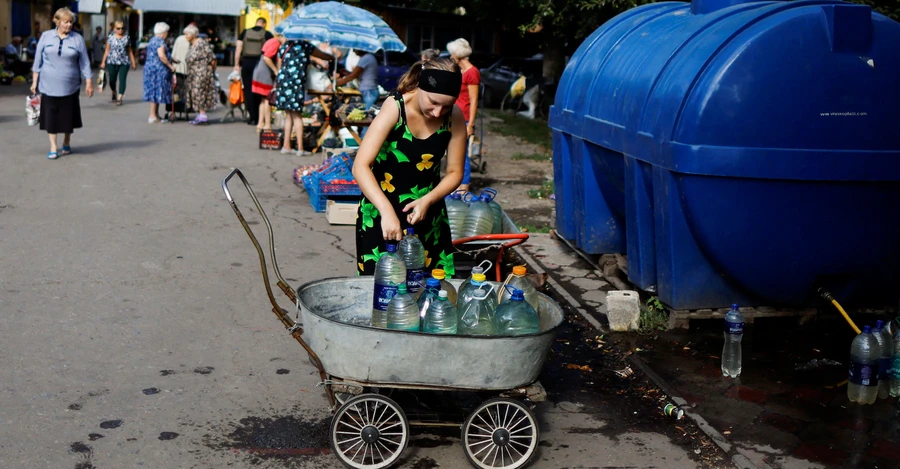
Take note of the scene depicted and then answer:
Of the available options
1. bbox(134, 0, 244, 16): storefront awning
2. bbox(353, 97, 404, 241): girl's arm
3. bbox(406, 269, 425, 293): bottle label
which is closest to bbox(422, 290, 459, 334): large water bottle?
bbox(406, 269, 425, 293): bottle label

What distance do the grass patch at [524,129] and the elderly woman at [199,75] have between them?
5.78 meters

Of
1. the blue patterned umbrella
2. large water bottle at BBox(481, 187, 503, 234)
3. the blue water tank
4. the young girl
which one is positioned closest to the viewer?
the young girl

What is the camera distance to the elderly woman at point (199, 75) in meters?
17.0

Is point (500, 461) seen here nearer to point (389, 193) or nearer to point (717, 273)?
point (389, 193)

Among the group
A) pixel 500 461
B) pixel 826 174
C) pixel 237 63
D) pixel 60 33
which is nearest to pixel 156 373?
pixel 500 461

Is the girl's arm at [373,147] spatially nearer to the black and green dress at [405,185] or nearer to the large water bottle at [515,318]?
the black and green dress at [405,185]

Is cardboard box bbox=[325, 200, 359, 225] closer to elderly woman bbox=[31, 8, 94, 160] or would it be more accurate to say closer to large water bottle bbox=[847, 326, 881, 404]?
elderly woman bbox=[31, 8, 94, 160]

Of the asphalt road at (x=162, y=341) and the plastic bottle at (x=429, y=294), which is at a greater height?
the plastic bottle at (x=429, y=294)

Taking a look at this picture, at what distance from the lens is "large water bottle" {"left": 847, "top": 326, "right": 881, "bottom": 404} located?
534 centimetres

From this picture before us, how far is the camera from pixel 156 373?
5.52m

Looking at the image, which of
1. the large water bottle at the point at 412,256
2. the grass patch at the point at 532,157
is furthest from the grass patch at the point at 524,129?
the large water bottle at the point at 412,256

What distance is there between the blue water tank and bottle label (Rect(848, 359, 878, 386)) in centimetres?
104

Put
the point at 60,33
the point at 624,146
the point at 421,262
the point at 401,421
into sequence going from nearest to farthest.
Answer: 1. the point at 401,421
2. the point at 421,262
3. the point at 624,146
4. the point at 60,33

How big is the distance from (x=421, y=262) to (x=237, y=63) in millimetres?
14555
